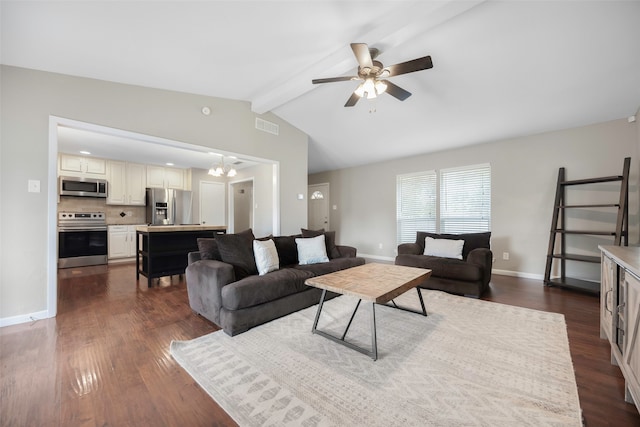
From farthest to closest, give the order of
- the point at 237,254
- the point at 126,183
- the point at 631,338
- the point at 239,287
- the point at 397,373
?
the point at 126,183 → the point at 237,254 → the point at 239,287 → the point at 397,373 → the point at 631,338

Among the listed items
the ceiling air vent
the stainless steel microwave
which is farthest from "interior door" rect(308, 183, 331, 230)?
the stainless steel microwave

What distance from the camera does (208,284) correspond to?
2.43 metres

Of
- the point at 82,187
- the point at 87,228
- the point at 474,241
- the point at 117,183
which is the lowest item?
the point at 474,241

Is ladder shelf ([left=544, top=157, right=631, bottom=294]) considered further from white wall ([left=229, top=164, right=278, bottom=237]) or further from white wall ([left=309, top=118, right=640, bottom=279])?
white wall ([left=229, top=164, right=278, bottom=237])

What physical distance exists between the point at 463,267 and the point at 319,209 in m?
4.75

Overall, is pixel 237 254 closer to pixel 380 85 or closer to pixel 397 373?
pixel 397 373

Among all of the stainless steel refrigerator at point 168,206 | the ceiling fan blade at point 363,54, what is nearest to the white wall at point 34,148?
the ceiling fan blade at point 363,54

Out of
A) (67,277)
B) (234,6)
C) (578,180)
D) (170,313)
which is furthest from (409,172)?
(67,277)

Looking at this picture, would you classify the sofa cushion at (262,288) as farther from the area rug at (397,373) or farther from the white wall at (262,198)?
the white wall at (262,198)

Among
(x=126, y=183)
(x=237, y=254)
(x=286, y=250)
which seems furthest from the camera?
(x=126, y=183)

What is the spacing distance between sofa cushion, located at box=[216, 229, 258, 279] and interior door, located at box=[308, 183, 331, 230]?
14.7 feet

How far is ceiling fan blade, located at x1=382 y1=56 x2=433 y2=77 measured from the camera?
229 cm

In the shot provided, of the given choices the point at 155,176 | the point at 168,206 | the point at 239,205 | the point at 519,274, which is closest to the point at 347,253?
the point at 519,274

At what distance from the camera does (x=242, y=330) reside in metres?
2.29
